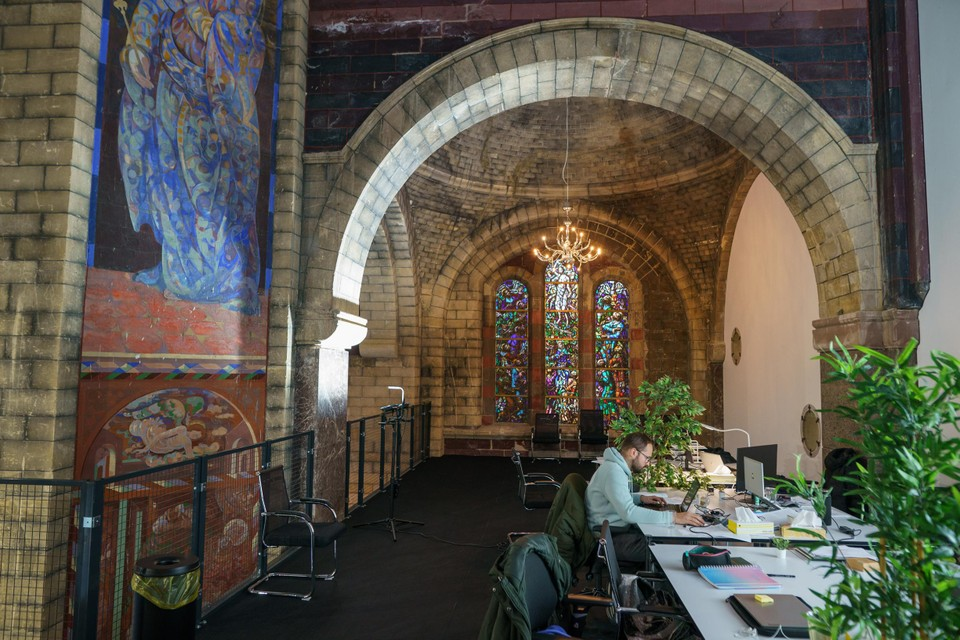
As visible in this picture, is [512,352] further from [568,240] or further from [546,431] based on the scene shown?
[568,240]

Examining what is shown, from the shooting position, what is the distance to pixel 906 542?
48.8 inches

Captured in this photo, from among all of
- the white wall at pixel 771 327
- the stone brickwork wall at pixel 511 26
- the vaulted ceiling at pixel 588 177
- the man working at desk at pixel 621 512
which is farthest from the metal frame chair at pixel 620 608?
the vaulted ceiling at pixel 588 177

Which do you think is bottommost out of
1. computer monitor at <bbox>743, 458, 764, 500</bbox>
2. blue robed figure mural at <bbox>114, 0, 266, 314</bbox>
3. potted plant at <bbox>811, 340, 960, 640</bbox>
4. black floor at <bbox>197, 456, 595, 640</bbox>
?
black floor at <bbox>197, 456, 595, 640</bbox>

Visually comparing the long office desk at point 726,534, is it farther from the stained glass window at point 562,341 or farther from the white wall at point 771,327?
the stained glass window at point 562,341

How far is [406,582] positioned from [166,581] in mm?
2057

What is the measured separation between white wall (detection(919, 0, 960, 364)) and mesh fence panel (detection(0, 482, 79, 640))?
616 centimetres

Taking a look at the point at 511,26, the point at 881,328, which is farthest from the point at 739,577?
the point at 511,26

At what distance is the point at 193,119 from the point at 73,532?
2799 millimetres

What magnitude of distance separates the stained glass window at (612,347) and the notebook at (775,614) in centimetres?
903

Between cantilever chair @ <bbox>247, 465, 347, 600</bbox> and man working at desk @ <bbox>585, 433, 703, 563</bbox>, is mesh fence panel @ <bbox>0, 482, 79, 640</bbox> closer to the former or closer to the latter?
cantilever chair @ <bbox>247, 465, 347, 600</bbox>

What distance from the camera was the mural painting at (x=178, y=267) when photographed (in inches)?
151

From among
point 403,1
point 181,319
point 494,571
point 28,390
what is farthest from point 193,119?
point 494,571

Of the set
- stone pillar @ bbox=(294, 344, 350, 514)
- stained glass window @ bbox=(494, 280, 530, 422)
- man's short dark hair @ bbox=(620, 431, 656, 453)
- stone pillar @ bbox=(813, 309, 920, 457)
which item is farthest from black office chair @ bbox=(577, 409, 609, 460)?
man's short dark hair @ bbox=(620, 431, 656, 453)

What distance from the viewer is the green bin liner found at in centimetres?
282
